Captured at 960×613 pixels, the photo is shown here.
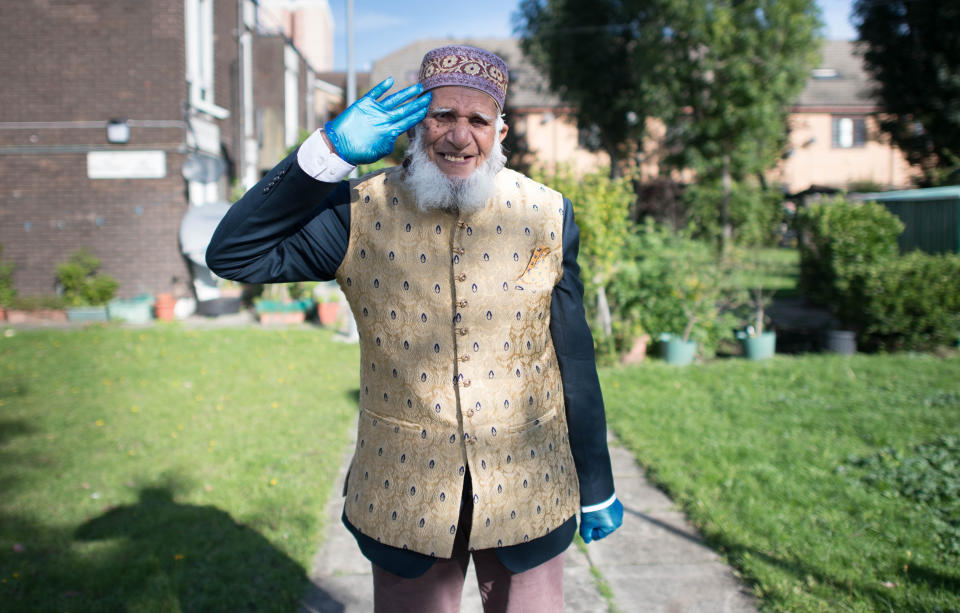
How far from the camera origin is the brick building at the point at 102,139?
12.1m

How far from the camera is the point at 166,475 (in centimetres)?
498

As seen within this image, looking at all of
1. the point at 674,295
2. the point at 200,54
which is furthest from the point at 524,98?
the point at 674,295

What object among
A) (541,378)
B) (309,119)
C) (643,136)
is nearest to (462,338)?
(541,378)

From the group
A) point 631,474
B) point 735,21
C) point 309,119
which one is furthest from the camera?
point 309,119

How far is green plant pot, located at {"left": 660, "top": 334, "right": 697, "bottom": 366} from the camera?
27.4ft

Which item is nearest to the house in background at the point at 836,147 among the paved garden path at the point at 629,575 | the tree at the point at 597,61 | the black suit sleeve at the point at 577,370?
the tree at the point at 597,61

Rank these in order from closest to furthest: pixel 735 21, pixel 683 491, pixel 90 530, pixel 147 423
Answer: pixel 90 530
pixel 683 491
pixel 147 423
pixel 735 21

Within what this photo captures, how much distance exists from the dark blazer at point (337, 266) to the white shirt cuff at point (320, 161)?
0.06ft

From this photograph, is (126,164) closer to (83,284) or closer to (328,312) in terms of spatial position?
(83,284)

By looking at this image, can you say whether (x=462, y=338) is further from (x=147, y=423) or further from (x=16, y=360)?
(x=16, y=360)

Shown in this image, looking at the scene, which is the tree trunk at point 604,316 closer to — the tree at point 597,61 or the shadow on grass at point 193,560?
the shadow on grass at point 193,560

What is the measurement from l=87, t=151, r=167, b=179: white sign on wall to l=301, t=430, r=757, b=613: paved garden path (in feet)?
32.2

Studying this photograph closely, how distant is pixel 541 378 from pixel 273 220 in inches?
32.2

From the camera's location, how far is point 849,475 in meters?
4.84
